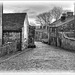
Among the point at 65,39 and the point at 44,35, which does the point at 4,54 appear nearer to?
the point at 65,39

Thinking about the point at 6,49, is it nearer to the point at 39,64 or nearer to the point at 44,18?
the point at 39,64

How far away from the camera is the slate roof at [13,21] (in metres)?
17.1

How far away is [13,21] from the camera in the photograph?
18375 mm

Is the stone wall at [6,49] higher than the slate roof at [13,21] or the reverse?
the reverse

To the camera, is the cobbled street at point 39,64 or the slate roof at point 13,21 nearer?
the cobbled street at point 39,64

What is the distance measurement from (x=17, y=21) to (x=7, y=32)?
2.57 meters

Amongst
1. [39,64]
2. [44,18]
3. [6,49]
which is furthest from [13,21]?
[44,18]

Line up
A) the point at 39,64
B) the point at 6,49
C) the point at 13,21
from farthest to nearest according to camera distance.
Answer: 1. the point at 13,21
2. the point at 6,49
3. the point at 39,64

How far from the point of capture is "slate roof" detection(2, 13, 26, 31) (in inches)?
675

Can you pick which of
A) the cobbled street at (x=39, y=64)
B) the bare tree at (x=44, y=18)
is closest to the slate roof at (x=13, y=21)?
the cobbled street at (x=39, y=64)

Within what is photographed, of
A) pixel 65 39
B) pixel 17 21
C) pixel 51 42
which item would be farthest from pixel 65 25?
pixel 17 21

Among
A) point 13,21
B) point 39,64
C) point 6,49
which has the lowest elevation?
point 39,64

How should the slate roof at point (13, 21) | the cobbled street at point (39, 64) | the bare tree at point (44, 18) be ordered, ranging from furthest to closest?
1. the bare tree at point (44, 18)
2. the slate roof at point (13, 21)
3. the cobbled street at point (39, 64)

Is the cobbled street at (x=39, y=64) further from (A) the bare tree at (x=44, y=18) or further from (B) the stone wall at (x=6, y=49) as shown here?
(A) the bare tree at (x=44, y=18)
